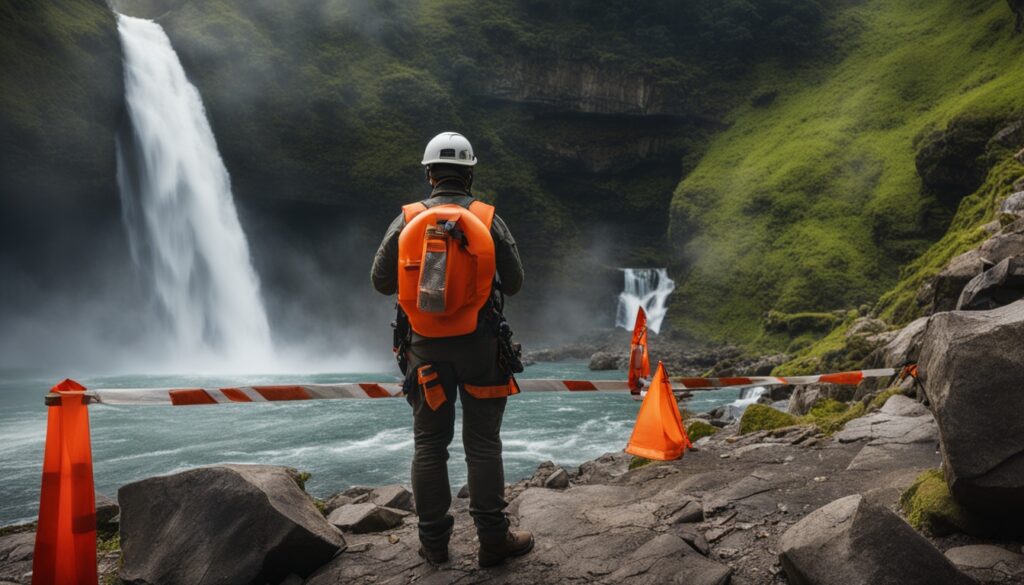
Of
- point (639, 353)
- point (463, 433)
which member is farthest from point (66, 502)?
point (639, 353)

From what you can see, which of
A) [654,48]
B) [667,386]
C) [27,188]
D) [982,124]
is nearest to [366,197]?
[27,188]

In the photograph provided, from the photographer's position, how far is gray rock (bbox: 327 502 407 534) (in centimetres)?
522

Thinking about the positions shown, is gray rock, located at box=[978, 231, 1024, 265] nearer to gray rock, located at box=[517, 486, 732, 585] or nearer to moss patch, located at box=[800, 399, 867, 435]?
moss patch, located at box=[800, 399, 867, 435]

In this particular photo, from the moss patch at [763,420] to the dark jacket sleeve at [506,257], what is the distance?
5892mm

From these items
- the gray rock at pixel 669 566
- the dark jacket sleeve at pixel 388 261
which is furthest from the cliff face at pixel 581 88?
the gray rock at pixel 669 566

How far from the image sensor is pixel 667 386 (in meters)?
→ 6.92

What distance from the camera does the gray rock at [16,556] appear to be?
4691mm

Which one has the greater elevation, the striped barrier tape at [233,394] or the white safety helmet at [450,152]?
the white safety helmet at [450,152]

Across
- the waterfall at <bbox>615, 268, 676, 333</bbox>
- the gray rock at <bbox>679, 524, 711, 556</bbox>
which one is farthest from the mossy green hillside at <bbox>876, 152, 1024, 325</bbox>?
the waterfall at <bbox>615, 268, 676, 333</bbox>

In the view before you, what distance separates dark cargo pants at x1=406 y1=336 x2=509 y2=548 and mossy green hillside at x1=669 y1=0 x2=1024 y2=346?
44.2m

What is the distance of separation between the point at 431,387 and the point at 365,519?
1.95m

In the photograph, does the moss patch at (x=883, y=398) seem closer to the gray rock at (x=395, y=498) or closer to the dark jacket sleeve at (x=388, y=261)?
the gray rock at (x=395, y=498)

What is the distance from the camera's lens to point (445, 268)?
377 cm

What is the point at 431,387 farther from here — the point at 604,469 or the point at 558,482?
the point at 604,469
